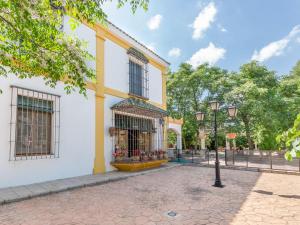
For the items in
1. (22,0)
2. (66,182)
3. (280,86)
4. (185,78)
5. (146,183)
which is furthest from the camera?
(185,78)

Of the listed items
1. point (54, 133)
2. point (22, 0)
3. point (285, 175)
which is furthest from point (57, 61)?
point (285, 175)

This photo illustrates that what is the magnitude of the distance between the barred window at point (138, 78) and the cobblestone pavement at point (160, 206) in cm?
599

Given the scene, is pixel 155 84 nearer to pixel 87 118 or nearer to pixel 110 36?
pixel 110 36

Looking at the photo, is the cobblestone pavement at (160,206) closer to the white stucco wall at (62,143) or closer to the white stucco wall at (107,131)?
the white stucco wall at (62,143)

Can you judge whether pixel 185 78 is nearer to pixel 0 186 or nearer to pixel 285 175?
pixel 285 175

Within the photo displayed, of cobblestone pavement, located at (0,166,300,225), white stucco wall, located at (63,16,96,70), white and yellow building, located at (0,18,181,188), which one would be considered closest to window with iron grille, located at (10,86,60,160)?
white and yellow building, located at (0,18,181,188)

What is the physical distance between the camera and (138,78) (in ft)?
39.5

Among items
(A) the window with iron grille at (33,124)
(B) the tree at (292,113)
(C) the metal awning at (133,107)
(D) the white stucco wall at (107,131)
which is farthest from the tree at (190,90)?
(A) the window with iron grille at (33,124)

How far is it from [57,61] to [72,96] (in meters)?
4.22

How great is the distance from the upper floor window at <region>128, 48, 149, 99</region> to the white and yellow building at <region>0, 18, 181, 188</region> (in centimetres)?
5

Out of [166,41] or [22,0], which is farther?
[166,41]

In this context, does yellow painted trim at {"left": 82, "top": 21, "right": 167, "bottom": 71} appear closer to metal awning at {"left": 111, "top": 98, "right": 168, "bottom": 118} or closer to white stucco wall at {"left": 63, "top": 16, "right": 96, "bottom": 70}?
white stucco wall at {"left": 63, "top": 16, "right": 96, "bottom": 70}

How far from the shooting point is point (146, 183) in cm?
728

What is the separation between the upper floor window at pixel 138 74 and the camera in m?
11.5
